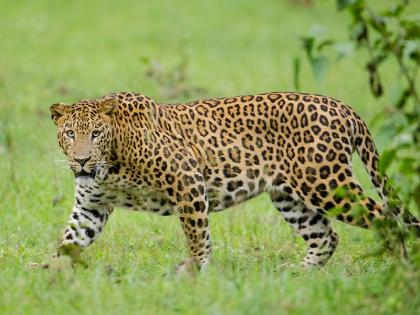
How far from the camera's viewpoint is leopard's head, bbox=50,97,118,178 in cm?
813

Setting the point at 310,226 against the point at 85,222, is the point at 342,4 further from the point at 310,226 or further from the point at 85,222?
the point at 85,222

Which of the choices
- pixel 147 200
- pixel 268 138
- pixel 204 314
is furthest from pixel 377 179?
pixel 204 314

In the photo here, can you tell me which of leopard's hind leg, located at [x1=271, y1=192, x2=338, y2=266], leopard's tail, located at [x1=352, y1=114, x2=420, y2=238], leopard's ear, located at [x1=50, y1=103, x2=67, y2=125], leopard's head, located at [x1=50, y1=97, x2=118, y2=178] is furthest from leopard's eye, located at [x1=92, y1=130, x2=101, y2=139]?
leopard's tail, located at [x1=352, y1=114, x2=420, y2=238]

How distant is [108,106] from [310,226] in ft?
6.65

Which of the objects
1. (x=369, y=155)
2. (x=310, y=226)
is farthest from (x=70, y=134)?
(x=369, y=155)

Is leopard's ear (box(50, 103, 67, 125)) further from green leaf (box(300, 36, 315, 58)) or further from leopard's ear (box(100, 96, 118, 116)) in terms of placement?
green leaf (box(300, 36, 315, 58))

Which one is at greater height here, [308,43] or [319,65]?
[308,43]

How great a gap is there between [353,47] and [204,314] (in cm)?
185

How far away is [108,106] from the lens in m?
8.37

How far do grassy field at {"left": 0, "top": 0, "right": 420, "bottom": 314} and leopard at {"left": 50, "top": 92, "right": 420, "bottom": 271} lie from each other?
359mm

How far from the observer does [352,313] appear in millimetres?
6426

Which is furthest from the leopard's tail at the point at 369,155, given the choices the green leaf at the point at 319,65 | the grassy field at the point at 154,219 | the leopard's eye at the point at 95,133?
the green leaf at the point at 319,65

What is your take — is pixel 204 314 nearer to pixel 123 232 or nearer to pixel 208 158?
pixel 208 158

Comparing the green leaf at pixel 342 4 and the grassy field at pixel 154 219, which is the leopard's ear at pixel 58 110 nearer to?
the grassy field at pixel 154 219
